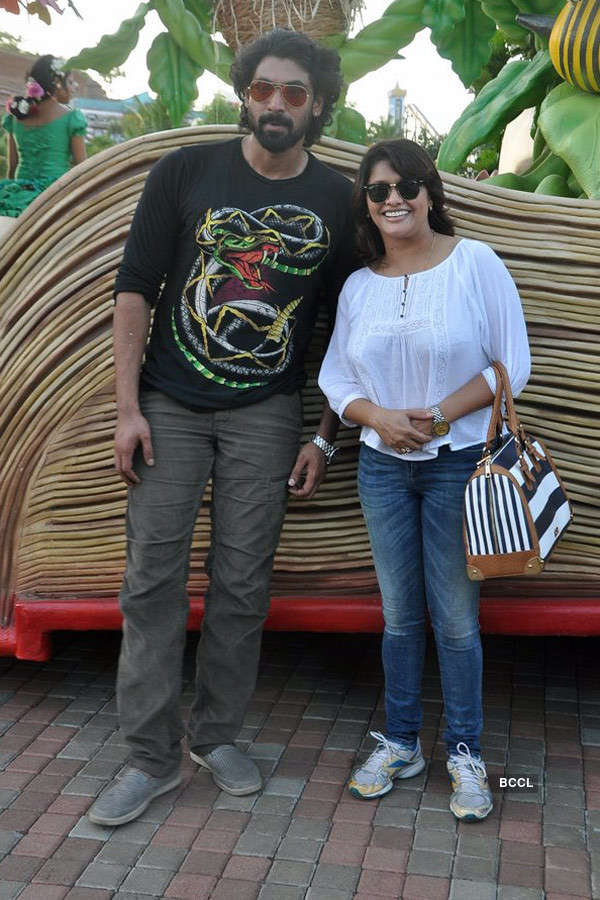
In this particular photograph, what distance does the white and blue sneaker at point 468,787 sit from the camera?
8.75 feet

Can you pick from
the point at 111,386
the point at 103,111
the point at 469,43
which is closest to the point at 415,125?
the point at 469,43

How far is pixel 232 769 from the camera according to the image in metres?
2.86

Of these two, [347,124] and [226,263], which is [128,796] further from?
[347,124]

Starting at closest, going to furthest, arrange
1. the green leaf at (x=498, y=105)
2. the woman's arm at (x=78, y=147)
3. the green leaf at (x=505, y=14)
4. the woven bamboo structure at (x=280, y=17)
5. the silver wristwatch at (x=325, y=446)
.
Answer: the silver wristwatch at (x=325, y=446) < the woven bamboo structure at (x=280, y=17) < the green leaf at (x=498, y=105) < the green leaf at (x=505, y=14) < the woman's arm at (x=78, y=147)

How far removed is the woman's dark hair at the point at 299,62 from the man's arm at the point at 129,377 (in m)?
0.57

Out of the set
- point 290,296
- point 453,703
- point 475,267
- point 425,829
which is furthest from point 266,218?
point 425,829

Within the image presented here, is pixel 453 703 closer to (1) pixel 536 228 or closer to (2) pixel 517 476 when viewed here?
(2) pixel 517 476

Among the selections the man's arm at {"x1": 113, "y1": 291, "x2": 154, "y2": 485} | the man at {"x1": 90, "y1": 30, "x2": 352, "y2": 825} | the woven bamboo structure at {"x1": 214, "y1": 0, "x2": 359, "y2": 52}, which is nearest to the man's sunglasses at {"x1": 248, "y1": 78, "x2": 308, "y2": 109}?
the man at {"x1": 90, "y1": 30, "x2": 352, "y2": 825}

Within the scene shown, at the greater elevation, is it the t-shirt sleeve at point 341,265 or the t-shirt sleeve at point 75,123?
the t-shirt sleeve at point 75,123

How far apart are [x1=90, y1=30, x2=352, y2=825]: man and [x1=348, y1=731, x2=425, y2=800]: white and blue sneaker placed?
30cm

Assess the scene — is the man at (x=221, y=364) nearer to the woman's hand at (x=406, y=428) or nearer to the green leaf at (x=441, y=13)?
the woman's hand at (x=406, y=428)

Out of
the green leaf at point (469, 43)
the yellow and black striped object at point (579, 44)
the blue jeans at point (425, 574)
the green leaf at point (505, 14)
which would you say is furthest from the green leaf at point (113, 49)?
the blue jeans at point (425, 574)

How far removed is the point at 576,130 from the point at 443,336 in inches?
53.7

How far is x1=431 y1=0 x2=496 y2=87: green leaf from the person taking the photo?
4477 mm
